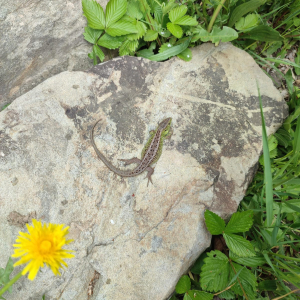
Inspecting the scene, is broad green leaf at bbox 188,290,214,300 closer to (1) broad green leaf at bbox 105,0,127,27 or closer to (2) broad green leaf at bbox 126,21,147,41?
(2) broad green leaf at bbox 126,21,147,41

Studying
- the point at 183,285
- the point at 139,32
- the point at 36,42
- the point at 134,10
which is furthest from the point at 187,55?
the point at 183,285

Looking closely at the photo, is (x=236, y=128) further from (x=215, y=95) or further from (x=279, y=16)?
(x=279, y=16)

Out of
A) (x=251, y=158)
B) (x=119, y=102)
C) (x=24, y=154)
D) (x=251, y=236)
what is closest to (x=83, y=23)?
(x=119, y=102)

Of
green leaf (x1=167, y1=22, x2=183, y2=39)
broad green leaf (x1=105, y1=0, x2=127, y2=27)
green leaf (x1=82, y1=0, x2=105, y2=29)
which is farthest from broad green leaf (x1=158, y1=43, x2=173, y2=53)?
green leaf (x1=82, y1=0, x2=105, y2=29)

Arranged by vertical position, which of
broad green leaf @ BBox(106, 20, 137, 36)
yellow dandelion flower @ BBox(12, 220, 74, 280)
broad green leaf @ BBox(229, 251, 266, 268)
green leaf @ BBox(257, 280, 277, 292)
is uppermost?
broad green leaf @ BBox(106, 20, 137, 36)

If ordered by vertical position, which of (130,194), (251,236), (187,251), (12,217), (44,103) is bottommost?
(251,236)

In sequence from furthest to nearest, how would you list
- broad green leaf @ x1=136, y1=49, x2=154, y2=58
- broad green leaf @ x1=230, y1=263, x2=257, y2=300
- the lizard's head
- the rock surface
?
1. broad green leaf @ x1=136, y1=49, x2=154, y2=58
2. the lizard's head
3. broad green leaf @ x1=230, y1=263, x2=257, y2=300
4. the rock surface

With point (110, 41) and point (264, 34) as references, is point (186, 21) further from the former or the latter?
point (264, 34)
